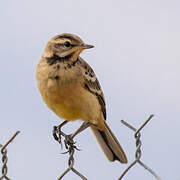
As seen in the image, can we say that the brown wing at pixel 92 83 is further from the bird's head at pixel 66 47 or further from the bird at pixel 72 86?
the bird's head at pixel 66 47

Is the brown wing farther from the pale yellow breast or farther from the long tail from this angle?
the long tail

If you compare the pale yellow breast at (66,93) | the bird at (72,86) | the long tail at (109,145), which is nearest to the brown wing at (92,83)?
the bird at (72,86)

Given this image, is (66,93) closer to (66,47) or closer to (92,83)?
(92,83)

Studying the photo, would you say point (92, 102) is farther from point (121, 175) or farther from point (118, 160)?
point (121, 175)

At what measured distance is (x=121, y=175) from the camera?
3744 millimetres

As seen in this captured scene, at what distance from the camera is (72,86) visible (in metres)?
6.69

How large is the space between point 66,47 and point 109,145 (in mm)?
1533

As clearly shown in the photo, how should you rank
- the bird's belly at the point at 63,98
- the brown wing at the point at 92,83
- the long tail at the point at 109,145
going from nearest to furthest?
the bird's belly at the point at 63,98
the long tail at the point at 109,145
the brown wing at the point at 92,83

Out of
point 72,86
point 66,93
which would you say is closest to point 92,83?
point 72,86

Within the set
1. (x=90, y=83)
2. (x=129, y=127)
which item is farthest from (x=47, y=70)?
(x=129, y=127)

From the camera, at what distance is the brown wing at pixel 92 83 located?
7.06 meters

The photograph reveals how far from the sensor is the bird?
6.66 m

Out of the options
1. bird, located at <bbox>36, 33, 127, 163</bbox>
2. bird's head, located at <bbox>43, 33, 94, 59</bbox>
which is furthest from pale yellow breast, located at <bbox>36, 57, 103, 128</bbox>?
bird's head, located at <bbox>43, 33, 94, 59</bbox>

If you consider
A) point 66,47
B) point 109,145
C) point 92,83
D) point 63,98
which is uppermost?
point 66,47
